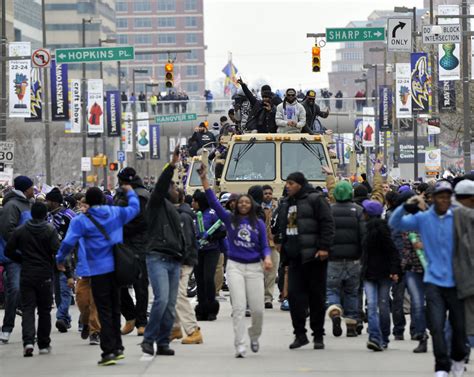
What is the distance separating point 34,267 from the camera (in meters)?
16.7

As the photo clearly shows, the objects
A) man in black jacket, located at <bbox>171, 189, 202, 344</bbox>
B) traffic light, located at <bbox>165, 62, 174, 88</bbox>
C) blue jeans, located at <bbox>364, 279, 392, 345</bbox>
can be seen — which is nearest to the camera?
blue jeans, located at <bbox>364, 279, 392, 345</bbox>

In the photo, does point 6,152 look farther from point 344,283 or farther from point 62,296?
point 344,283

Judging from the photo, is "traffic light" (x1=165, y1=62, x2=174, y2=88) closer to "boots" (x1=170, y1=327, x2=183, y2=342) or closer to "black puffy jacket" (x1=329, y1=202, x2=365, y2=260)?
"boots" (x1=170, y1=327, x2=183, y2=342)

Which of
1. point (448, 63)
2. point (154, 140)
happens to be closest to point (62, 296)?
point (448, 63)

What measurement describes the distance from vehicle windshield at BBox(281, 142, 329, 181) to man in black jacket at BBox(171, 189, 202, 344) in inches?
331

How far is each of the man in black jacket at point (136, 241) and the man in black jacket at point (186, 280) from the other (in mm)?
460

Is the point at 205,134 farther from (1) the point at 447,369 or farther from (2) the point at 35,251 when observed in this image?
(1) the point at 447,369

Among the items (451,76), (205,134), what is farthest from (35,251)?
(451,76)

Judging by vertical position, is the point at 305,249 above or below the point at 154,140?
below

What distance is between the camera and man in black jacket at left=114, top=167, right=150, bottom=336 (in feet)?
53.6

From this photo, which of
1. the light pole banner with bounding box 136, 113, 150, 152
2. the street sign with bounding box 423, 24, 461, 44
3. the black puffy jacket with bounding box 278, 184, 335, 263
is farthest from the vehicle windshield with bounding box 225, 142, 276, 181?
the light pole banner with bounding box 136, 113, 150, 152

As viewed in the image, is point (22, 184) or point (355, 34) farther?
point (355, 34)

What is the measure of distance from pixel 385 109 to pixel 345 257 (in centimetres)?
5154

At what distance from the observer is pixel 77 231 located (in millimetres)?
15242
